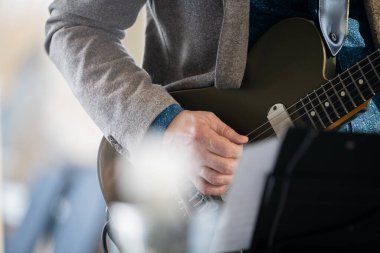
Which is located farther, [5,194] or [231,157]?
[5,194]

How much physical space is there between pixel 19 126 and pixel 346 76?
4.32 ft

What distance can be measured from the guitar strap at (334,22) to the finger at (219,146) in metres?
0.20

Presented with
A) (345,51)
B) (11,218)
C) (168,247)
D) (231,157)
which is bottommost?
(11,218)

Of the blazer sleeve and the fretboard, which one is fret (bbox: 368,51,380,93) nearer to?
the fretboard

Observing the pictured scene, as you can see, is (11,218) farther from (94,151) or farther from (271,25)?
(271,25)

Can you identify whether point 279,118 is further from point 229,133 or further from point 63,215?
point 63,215

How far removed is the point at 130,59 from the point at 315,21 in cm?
31

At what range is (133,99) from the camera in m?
0.93

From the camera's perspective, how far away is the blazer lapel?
2.98ft

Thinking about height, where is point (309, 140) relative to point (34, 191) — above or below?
above

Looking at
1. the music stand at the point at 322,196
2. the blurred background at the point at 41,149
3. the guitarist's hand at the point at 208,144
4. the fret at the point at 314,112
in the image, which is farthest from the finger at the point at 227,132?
the blurred background at the point at 41,149

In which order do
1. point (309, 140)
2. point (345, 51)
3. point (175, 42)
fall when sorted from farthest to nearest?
point (175, 42)
point (345, 51)
point (309, 140)

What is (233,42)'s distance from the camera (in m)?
0.91

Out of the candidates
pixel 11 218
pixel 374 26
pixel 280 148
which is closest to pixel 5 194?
pixel 11 218
